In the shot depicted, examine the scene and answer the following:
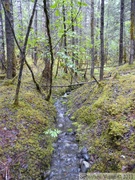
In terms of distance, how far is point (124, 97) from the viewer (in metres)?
5.52

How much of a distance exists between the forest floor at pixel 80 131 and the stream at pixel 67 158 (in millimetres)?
168

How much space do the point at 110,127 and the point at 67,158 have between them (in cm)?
145

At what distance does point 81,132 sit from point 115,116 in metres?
1.33

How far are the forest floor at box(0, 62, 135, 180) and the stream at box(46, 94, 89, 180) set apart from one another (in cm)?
17

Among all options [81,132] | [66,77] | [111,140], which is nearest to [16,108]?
[81,132]

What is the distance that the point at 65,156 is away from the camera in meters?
4.64

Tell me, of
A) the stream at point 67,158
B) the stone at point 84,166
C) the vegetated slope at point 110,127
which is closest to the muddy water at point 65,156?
the stream at point 67,158

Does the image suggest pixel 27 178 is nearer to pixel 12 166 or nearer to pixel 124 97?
pixel 12 166

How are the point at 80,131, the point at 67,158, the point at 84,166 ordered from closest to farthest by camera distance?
the point at 84,166, the point at 67,158, the point at 80,131

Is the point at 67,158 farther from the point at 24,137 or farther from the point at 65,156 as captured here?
the point at 24,137

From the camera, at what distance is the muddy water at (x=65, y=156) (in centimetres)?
397

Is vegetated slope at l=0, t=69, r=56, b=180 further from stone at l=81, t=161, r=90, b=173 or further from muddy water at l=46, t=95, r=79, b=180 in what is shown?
stone at l=81, t=161, r=90, b=173

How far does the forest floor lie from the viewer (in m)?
3.79

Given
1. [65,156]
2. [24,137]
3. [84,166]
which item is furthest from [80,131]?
[24,137]
